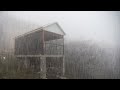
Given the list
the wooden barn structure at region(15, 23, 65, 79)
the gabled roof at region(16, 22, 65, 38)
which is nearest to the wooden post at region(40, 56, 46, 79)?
the wooden barn structure at region(15, 23, 65, 79)

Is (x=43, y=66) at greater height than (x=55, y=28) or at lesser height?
lesser

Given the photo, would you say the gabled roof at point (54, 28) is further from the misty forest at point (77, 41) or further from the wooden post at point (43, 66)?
the wooden post at point (43, 66)

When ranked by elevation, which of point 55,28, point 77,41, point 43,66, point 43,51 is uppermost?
point 55,28

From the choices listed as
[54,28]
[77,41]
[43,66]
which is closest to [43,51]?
[43,66]

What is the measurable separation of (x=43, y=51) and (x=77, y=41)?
0.72 m

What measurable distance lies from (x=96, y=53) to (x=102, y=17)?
2.42ft

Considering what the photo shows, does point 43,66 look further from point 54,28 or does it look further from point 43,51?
point 54,28

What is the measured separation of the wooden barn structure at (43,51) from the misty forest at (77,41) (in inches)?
2.8

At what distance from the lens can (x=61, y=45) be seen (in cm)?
280

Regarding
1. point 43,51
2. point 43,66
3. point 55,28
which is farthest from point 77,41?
point 43,66

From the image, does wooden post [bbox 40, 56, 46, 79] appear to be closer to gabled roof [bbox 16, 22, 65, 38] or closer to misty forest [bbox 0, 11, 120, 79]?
misty forest [bbox 0, 11, 120, 79]

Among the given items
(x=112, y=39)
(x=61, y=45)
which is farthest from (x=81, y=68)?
(x=112, y=39)

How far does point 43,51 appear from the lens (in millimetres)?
2705

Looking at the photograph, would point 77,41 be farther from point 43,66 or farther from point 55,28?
point 43,66
